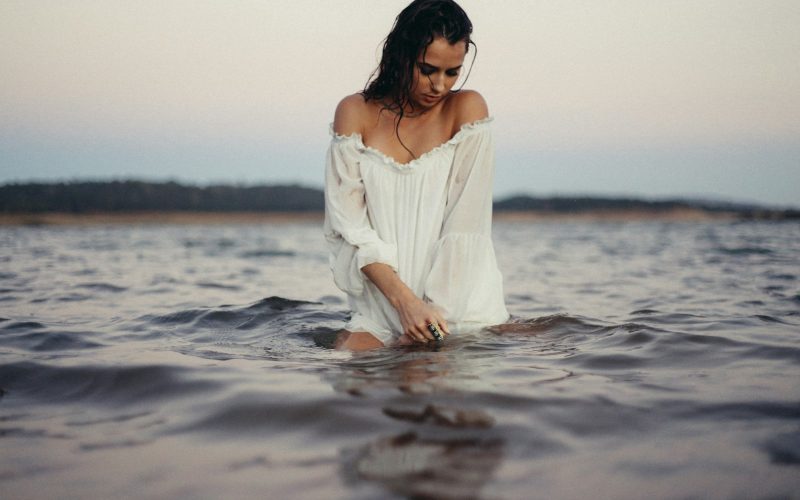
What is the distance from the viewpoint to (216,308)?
15.4ft

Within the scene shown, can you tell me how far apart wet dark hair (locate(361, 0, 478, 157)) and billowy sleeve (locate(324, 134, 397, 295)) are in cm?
31

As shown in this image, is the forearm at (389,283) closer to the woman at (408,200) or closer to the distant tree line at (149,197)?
the woman at (408,200)

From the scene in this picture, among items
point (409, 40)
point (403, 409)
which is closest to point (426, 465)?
point (403, 409)

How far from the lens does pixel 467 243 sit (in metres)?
3.38

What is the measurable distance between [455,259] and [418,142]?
26.8 inches

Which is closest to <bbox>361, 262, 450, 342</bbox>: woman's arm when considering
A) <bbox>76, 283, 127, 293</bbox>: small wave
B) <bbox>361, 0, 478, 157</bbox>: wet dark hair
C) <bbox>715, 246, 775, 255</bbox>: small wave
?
<bbox>361, 0, 478, 157</bbox>: wet dark hair

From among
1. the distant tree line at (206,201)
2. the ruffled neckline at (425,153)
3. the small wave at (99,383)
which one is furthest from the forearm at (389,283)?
the distant tree line at (206,201)

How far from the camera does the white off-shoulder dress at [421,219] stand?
3.36 meters

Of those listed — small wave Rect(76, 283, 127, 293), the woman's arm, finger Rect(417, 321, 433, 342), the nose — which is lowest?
small wave Rect(76, 283, 127, 293)

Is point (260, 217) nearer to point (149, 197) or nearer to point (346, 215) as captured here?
point (149, 197)

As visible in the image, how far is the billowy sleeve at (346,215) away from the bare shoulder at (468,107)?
57cm

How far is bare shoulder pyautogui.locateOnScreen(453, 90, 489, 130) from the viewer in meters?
3.44

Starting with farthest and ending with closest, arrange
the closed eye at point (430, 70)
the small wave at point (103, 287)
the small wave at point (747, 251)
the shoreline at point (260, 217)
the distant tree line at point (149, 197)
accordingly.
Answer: the distant tree line at point (149, 197) → the shoreline at point (260, 217) → the small wave at point (747, 251) → the small wave at point (103, 287) → the closed eye at point (430, 70)

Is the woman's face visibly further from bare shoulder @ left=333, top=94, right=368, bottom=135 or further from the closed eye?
bare shoulder @ left=333, top=94, right=368, bottom=135
